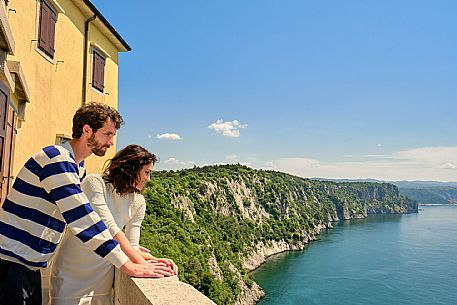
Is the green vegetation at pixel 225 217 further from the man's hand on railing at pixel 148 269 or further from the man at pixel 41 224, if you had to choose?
the man at pixel 41 224

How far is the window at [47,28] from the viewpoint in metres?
Result: 6.36

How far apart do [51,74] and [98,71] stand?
2.09m

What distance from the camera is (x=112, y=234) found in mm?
2037

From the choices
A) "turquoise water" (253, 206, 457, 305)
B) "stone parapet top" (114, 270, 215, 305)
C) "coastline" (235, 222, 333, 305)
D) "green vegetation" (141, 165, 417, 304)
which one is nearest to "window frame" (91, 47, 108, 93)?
"stone parapet top" (114, 270, 215, 305)

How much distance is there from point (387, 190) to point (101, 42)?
5778 inches

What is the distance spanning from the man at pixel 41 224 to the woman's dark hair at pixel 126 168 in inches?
11.3

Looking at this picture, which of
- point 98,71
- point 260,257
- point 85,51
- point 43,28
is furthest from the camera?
point 260,257

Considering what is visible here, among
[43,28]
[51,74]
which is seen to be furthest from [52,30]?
[51,74]

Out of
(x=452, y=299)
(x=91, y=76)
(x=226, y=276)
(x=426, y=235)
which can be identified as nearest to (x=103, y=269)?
(x=91, y=76)

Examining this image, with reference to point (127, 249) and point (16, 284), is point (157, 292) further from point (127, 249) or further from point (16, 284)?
point (16, 284)

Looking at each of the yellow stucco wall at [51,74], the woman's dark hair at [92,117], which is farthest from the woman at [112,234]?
the yellow stucco wall at [51,74]

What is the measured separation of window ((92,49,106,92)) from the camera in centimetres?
873

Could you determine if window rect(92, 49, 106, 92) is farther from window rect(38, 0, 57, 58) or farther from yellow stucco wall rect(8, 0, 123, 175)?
window rect(38, 0, 57, 58)

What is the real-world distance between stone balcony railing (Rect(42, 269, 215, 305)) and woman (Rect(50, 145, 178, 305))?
9 centimetres
